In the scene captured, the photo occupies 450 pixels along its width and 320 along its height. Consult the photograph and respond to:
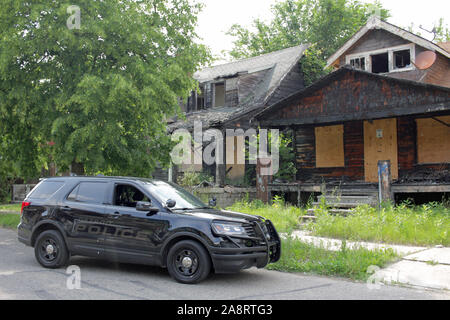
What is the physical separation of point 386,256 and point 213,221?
3.62m

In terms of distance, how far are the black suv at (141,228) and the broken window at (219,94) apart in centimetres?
1771

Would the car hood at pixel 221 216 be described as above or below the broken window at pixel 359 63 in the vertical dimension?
below

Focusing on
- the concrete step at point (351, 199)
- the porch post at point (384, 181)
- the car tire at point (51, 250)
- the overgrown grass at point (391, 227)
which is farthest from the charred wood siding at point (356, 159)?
the car tire at point (51, 250)

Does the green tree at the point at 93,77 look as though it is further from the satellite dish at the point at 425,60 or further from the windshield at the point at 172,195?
the satellite dish at the point at 425,60

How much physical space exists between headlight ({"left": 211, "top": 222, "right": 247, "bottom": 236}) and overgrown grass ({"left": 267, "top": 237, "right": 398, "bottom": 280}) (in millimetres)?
1662

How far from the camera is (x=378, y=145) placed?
17.9m

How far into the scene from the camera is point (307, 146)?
66.3ft

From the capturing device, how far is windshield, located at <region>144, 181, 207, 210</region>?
24.4ft

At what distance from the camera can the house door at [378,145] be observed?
683 inches

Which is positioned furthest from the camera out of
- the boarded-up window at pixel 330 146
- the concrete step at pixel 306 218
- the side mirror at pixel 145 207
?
the boarded-up window at pixel 330 146

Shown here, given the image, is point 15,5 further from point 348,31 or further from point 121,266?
point 348,31

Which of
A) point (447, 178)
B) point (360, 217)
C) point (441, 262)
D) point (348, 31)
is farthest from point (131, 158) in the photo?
point (348, 31)

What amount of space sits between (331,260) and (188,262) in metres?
2.80

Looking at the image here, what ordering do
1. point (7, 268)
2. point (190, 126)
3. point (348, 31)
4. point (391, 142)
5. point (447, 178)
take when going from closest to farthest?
point (7, 268), point (447, 178), point (391, 142), point (190, 126), point (348, 31)
